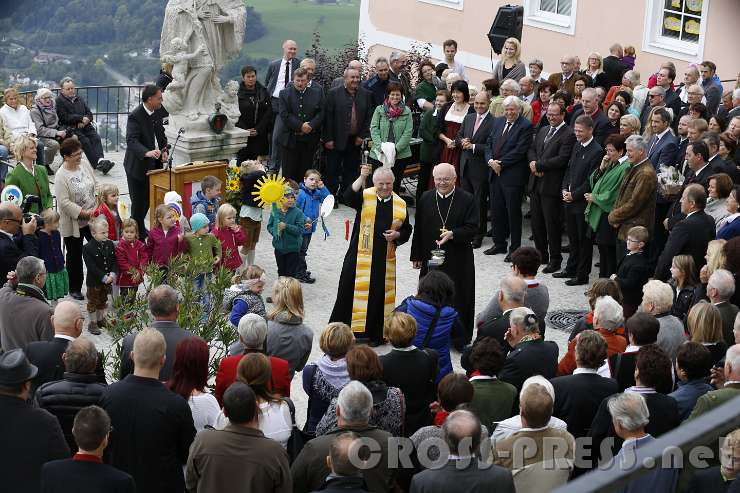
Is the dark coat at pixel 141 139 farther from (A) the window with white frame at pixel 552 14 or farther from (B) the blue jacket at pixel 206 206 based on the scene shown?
(A) the window with white frame at pixel 552 14

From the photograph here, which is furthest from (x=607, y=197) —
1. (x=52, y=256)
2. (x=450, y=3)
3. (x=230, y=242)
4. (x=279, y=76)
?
(x=450, y=3)

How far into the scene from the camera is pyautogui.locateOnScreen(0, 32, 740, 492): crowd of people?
18.6 feet

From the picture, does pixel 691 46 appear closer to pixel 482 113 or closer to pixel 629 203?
pixel 482 113

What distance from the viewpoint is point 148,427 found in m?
5.88

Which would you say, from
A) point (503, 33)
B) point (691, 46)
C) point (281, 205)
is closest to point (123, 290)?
point (281, 205)

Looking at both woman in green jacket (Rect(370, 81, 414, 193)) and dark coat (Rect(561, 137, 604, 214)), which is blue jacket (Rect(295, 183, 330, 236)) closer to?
woman in green jacket (Rect(370, 81, 414, 193))

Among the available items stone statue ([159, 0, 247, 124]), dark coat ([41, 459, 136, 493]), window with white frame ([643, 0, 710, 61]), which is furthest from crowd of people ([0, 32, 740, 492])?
window with white frame ([643, 0, 710, 61])

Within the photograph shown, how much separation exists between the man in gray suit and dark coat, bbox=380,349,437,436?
8.29m

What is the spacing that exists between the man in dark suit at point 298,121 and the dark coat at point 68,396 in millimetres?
8333

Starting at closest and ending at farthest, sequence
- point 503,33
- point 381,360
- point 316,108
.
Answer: point 381,360 < point 316,108 < point 503,33

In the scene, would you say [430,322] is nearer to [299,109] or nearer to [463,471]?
[463,471]

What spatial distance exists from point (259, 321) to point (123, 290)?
4.04 m

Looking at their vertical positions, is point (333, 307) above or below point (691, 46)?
below

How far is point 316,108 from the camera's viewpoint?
14.4 metres
